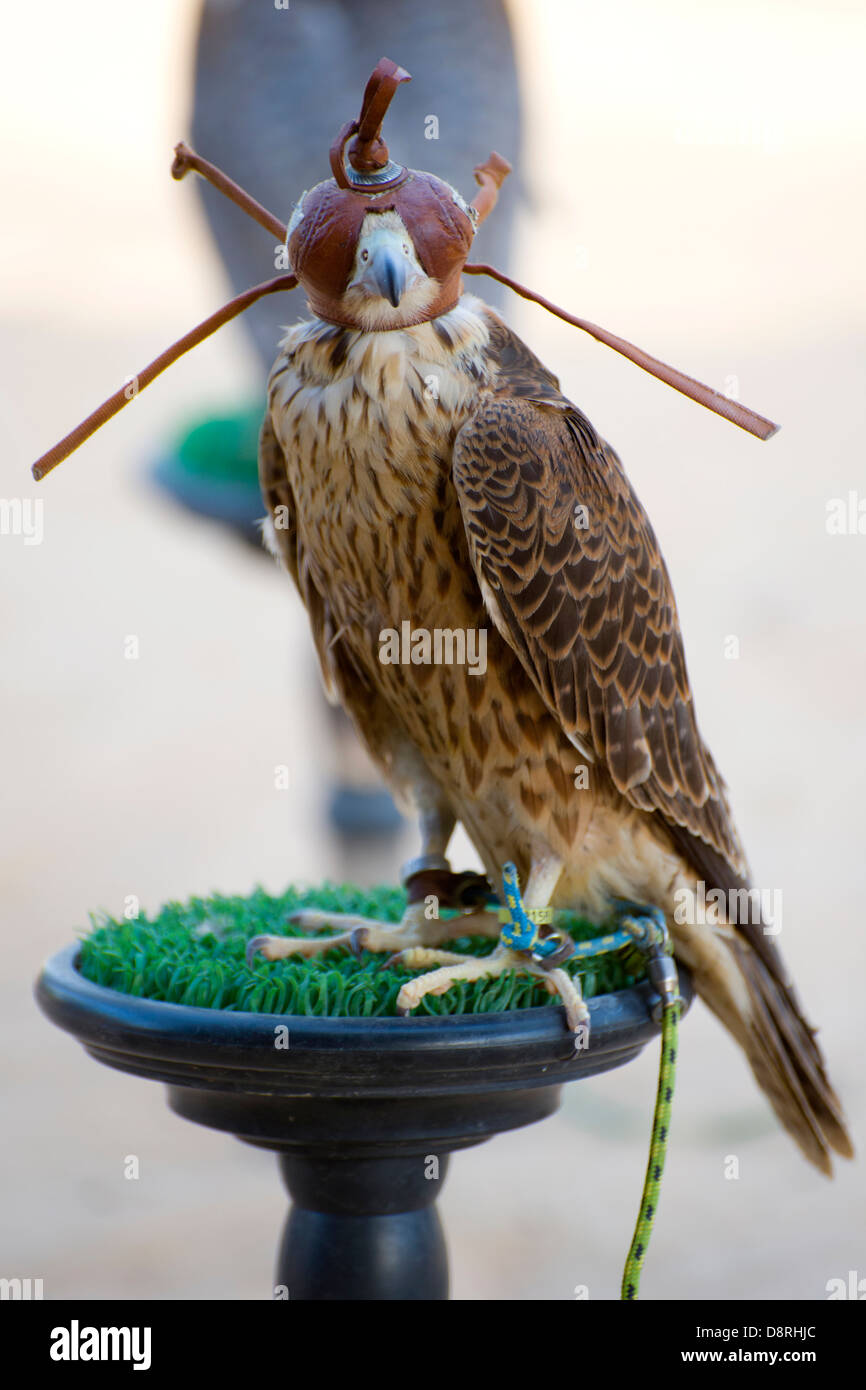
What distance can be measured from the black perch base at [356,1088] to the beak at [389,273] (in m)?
0.72

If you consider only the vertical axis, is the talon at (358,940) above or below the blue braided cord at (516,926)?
below

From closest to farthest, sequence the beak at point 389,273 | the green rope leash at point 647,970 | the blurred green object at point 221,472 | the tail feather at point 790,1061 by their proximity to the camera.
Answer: the beak at point 389,273, the green rope leash at point 647,970, the tail feather at point 790,1061, the blurred green object at point 221,472

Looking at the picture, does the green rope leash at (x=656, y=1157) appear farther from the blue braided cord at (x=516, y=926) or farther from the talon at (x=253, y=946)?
the talon at (x=253, y=946)

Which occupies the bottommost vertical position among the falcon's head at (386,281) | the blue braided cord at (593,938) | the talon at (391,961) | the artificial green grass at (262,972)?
the artificial green grass at (262,972)

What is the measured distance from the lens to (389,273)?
1.19 meters

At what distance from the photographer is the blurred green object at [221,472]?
2.55 meters

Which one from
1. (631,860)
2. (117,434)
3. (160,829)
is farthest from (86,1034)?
(117,434)

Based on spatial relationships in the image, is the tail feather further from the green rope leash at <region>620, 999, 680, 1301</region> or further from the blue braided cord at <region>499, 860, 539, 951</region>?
the blue braided cord at <region>499, 860, 539, 951</region>

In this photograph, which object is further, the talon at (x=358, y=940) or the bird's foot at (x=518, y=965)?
the talon at (x=358, y=940)

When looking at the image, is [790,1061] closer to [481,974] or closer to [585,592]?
[481,974]

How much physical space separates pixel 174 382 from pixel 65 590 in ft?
4.10

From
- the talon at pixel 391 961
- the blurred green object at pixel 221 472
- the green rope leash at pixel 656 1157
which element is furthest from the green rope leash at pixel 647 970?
the blurred green object at pixel 221 472

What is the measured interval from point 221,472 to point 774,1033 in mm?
1587

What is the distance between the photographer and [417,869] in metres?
1.64
